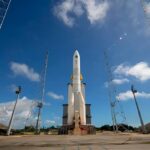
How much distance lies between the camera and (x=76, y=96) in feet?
302

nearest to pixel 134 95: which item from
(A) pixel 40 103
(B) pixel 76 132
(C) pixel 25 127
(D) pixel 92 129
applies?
(D) pixel 92 129

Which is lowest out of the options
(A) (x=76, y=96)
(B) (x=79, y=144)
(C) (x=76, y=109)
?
(B) (x=79, y=144)

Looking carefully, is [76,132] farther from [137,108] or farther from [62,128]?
[137,108]

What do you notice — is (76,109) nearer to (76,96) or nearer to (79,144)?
(76,96)

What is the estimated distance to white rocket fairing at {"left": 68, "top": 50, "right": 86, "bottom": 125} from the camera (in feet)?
297

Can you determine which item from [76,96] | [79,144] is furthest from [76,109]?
[79,144]

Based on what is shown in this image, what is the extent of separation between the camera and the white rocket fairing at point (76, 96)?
90481 mm

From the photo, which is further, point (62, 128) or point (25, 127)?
point (25, 127)

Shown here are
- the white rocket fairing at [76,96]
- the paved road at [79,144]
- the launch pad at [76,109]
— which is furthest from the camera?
the white rocket fairing at [76,96]

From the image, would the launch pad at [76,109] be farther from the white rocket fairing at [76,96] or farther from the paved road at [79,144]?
the paved road at [79,144]

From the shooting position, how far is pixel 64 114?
132 metres

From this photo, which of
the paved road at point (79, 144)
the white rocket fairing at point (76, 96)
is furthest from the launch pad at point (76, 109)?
the paved road at point (79, 144)

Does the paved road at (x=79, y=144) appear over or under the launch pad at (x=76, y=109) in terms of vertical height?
under

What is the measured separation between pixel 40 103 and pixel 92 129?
48.9m
